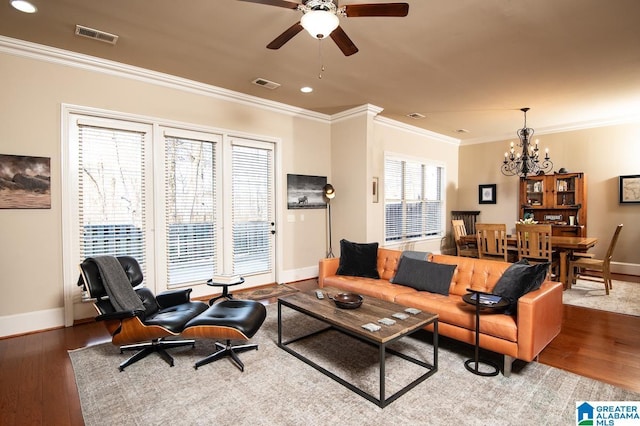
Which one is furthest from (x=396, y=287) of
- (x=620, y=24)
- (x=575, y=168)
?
(x=575, y=168)

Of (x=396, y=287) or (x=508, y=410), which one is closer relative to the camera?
(x=508, y=410)

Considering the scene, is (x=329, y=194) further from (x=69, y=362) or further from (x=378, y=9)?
(x=69, y=362)

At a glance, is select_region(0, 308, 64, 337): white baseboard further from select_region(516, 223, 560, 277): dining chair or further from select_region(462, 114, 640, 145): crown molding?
select_region(462, 114, 640, 145): crown molding

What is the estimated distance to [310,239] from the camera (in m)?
5.87

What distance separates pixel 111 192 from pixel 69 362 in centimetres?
194

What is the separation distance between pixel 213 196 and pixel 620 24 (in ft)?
16.0

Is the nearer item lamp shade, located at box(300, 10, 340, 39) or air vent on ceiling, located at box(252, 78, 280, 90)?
lamp shade, located at box(300, 10, 340, 39)

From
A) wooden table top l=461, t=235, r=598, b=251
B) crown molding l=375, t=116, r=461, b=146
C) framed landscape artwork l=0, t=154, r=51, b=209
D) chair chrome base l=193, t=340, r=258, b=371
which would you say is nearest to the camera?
chair chrome base l=193, t=340, r=258, b=371

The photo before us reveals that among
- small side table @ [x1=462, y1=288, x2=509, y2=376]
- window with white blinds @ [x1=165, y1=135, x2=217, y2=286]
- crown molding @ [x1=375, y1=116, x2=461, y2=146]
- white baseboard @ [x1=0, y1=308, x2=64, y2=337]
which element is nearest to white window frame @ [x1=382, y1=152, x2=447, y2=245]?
crown molding @ [x1=375, y1=116, x2=461, y2=146]

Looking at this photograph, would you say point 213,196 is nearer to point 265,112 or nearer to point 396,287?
point 265,112

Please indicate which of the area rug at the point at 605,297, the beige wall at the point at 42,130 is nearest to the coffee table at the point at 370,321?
the beige wall at the point at 42,130

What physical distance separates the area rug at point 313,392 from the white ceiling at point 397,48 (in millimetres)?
3004

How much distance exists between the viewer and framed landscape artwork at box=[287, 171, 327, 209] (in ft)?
18.1

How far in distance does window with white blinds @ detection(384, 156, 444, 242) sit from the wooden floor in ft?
10.9
